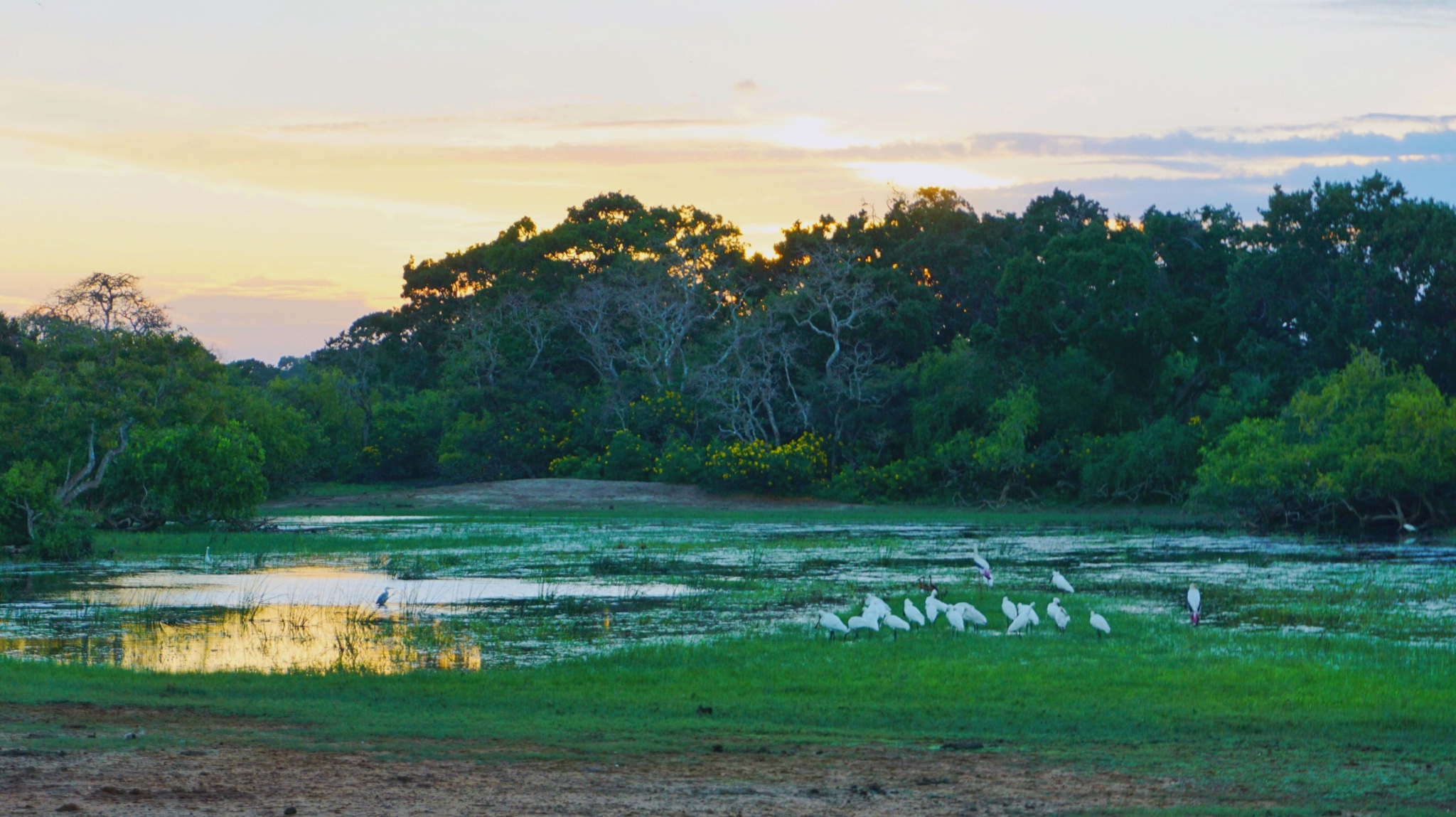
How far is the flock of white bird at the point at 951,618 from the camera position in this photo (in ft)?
53.2

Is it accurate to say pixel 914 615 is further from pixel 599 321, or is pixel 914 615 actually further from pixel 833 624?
pixel 599 321

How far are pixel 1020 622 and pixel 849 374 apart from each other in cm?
3983

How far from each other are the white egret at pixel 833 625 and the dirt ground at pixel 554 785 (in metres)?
6.67

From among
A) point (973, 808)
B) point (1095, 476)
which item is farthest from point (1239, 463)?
point (973, 808)

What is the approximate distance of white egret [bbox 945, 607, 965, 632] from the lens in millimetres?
16453

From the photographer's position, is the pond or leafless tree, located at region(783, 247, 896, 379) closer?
the pond

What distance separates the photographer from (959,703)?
11953 millimetres

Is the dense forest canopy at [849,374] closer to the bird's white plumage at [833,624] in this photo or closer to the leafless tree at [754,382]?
the leafless tree at [754,382]

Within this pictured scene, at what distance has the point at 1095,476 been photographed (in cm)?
4719

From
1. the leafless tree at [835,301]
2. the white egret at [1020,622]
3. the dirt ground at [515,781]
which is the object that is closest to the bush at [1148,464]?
the leafless tree at [835,301]

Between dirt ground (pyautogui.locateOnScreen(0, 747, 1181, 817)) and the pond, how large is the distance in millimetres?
5709

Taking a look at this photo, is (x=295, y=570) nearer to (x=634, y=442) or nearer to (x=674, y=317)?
(x=634, y=442)

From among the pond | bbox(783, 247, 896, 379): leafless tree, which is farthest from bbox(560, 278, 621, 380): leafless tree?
the pond

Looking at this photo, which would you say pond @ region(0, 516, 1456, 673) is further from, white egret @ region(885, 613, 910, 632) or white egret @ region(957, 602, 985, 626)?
white egret @ region(885, 613, 910, 632)
